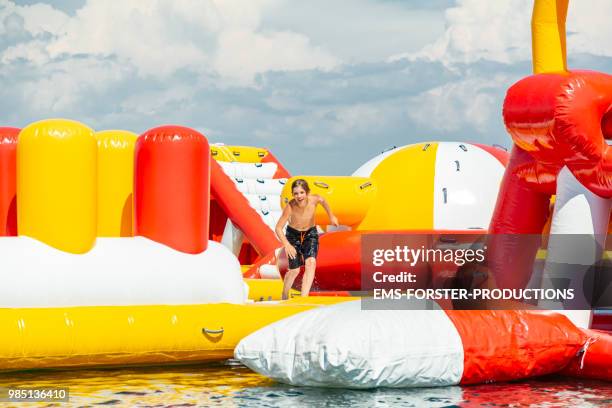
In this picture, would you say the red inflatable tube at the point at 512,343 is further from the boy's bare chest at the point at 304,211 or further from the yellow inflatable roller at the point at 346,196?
the yellow inflatable roller at the point at 346,196

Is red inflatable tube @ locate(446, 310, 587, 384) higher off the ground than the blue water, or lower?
higher

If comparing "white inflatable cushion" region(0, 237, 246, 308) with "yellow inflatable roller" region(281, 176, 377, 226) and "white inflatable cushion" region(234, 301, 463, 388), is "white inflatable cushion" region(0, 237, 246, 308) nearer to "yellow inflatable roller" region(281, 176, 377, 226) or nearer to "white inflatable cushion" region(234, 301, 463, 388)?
"white inflatable cushion" region(234, 301, 463, 388)

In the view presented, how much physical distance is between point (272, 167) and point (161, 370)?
28.3ft

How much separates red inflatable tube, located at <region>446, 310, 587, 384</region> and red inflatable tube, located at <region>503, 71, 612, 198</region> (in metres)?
0.82

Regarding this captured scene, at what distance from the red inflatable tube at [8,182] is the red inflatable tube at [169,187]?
2.54 ft

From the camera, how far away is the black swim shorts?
21.7ft

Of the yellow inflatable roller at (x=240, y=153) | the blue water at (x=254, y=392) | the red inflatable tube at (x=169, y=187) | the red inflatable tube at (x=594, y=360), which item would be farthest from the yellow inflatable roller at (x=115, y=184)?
the yellow inflatable roller at (x=240, y=153)

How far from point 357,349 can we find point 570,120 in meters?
1.72

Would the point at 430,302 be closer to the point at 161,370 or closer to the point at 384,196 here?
the point at 161,370

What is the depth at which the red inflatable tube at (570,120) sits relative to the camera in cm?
520

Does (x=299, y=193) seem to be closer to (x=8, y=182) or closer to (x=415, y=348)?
(x=8, y=182)

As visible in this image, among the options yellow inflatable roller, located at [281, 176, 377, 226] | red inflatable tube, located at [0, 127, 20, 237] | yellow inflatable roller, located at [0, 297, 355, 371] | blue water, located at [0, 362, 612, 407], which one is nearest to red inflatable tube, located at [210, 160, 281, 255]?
yellow inflatable roller, located at [281, 176, 377, 226]

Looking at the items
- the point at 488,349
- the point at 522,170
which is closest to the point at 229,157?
the point at 522,170

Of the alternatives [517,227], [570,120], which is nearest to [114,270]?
[517,227]
